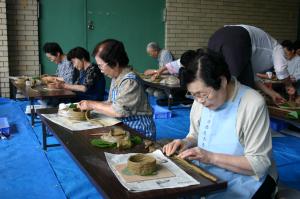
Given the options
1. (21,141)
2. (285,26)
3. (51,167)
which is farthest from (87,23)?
(285,26)

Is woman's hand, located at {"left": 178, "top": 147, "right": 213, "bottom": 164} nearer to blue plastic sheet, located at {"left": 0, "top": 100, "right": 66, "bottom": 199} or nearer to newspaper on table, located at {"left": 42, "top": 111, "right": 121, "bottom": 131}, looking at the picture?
newspaper on table, located at {"left": 42, "top": 111, "right": 121, "bottom": 131}

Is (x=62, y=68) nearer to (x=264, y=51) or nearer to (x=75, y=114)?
(x=75, y=114)

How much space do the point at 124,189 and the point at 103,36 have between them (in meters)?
5.76

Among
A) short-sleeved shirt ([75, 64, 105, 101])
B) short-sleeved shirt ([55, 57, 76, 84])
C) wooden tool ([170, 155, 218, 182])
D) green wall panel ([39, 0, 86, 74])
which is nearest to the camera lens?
wooden tool ([170, 155, 218, 182])

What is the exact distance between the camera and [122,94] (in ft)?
7.16

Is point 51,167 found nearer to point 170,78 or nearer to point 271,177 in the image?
point 271,177

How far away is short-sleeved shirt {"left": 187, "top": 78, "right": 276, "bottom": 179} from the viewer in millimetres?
1432

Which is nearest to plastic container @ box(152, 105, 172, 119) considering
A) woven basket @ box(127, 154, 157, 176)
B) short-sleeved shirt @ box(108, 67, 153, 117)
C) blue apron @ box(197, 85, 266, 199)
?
short-sleeved shirt @ box(108, 67, 153, 117)

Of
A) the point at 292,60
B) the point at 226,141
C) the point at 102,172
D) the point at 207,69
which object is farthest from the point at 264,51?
the point at 292,60

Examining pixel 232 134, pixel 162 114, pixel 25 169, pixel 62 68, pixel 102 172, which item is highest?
pixel 62 68

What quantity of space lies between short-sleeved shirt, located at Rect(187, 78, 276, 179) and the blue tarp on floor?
137 centimetres

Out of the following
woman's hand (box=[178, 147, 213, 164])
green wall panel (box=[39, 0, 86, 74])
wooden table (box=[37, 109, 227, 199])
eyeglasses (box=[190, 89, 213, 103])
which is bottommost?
wooden table (box=[37, 109, 227, 199])

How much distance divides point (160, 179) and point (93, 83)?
2.53m

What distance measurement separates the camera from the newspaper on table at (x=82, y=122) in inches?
79.3
